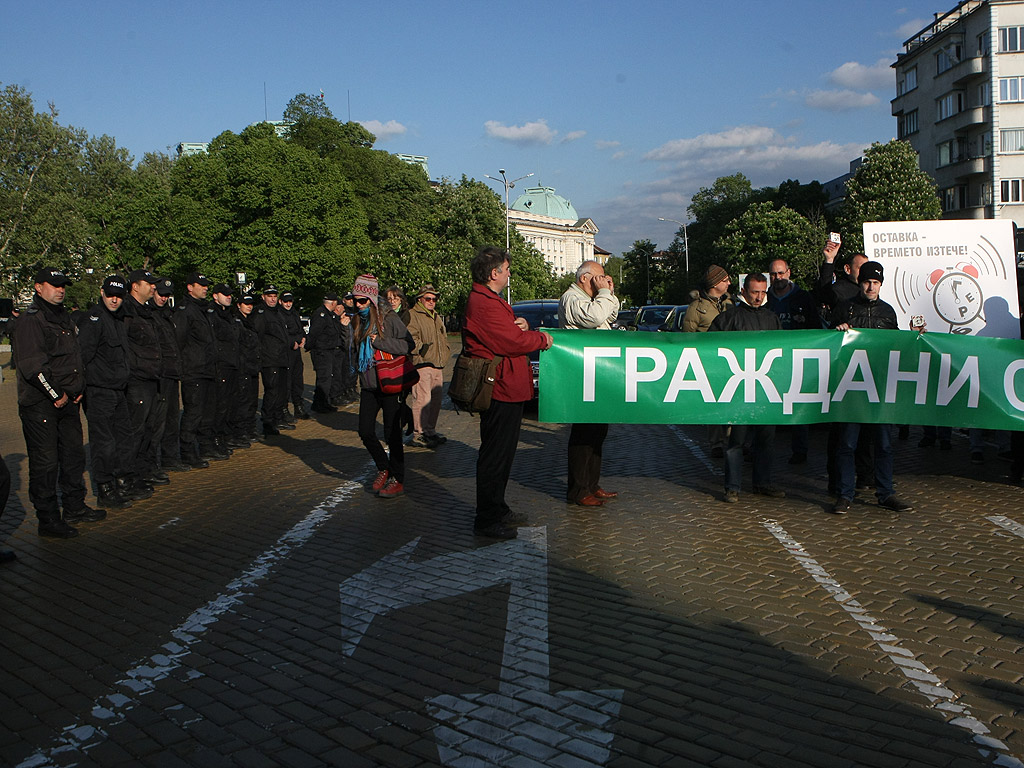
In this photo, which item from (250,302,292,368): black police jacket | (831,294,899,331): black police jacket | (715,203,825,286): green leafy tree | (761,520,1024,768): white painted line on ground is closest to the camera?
(761,520,1024,768): white painted line on ground

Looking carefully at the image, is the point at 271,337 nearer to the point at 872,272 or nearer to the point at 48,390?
the point at 48,390

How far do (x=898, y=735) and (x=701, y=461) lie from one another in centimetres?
729

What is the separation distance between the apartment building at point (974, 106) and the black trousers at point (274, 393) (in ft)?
152

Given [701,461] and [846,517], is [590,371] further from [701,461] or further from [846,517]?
[701,461]

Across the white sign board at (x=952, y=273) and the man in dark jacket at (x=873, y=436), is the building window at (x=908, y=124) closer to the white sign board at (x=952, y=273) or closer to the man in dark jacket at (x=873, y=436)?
the white sign board at (x=952, y=273)

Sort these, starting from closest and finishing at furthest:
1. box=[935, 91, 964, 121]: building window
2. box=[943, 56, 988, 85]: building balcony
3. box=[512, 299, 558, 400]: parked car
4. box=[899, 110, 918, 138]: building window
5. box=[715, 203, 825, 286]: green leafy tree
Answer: box=[512, 299, 558, 400]: parked car → box=[715, 203, 825, 286]: green leafy tree → box=[943, 56, 988, 85]: building balcony → box=[935, 91, 964, 121]: building window → box=[899, 110, 918, 138]: building window

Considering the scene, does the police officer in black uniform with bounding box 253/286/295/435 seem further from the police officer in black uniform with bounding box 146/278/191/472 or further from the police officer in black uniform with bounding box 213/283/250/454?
the police officer in black uniform with bounding box 146/278/191/472

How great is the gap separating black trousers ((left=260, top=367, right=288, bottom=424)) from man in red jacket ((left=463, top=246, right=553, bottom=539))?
7.67 meters

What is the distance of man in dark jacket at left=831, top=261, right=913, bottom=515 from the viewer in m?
8.16

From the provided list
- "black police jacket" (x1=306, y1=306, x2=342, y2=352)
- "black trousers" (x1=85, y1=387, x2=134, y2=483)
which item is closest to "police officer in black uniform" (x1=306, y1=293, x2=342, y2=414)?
"black police jacket" (x1=306, y1=306, x2=342, y2=352)

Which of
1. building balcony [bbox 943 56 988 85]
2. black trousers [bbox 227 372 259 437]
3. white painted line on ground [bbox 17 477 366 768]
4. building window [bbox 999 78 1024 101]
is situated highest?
building balcony [bbox 943 56 988 85]

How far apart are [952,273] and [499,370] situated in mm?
6632

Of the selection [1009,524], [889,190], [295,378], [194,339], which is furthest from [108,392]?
[889,190]

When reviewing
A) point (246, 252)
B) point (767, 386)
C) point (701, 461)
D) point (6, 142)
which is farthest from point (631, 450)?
point (6, 142)
